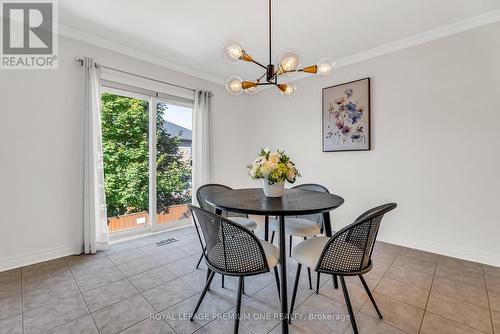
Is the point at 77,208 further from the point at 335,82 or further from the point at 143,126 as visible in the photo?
the point at 335,82

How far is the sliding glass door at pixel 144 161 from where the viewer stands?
3.08m

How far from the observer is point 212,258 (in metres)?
1.47

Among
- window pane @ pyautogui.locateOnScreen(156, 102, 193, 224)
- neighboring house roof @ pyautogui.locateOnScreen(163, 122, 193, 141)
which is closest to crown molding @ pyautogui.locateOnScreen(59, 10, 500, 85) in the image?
window pane @ pyautogui.locateOnScreen(156, 102, 193, 224)

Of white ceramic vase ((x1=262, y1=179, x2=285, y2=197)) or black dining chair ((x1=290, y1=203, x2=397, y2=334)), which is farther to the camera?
white ceramic vase ((x1=262, y1=179, x2=285, y2=197))

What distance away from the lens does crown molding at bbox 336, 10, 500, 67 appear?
92.3 inches

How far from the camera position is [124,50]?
9.77 ft

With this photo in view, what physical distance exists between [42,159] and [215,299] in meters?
2.39

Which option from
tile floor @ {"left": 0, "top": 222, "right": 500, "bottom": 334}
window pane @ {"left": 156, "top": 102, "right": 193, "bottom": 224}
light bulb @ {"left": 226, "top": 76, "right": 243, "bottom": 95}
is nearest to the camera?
tile floor @ {"left": 0, "top": 222, "right": 500, "bottom": 334}

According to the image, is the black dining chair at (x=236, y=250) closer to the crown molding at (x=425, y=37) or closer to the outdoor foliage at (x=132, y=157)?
the outdoor foliage at (x=132, y=157)

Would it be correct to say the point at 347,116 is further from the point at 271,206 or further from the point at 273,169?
the point at 271,206

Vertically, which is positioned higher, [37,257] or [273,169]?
[273,169]

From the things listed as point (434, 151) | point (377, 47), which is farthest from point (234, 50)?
point (434, 151)

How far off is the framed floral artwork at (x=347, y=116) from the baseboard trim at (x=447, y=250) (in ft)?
4.12

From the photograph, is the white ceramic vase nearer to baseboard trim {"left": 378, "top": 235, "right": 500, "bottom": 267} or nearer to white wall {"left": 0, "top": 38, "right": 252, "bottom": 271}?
baseboard trim {"left": 378, "top": 235, "right": 500, "bottom": 267}
